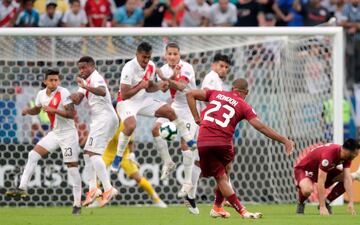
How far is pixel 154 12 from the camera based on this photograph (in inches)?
952

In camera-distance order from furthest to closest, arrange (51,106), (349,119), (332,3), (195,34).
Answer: (332,3)
(349,119)
(195,34)
(51,106)

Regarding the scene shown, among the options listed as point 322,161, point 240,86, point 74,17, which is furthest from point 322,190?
point 74,17

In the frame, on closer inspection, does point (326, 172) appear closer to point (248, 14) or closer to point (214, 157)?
point (214, 157)

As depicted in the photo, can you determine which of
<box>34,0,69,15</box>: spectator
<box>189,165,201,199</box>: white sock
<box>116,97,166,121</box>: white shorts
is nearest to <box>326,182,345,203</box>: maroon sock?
<box>189,165,201,199</box>: white sock

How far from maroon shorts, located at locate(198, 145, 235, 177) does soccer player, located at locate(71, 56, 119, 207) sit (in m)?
2.39

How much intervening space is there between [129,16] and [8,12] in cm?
246

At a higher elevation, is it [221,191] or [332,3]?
[332,3]

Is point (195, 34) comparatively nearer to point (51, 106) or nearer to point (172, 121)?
point (172, 121)

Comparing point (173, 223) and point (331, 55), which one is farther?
point (331, 55)

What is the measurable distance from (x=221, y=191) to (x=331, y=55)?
6383mm

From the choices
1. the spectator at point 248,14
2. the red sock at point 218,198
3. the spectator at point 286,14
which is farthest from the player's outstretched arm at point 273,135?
the spectator at point 286,14

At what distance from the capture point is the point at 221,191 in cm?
1466

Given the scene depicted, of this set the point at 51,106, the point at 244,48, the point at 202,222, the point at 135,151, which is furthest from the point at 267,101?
the point at 202,222

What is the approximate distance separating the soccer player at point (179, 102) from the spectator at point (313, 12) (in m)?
7.56
